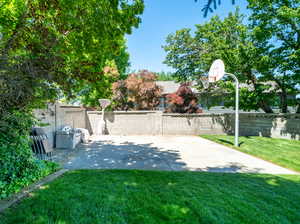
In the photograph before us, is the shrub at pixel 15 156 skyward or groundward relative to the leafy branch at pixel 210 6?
groundward

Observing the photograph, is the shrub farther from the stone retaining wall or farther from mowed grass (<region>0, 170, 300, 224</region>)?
the stone retaining wall

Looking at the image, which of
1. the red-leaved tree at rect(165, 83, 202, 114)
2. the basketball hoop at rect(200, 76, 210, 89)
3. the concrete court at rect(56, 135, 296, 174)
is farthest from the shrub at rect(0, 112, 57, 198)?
the basketball hoop at rect(200, 76, 210, 89)

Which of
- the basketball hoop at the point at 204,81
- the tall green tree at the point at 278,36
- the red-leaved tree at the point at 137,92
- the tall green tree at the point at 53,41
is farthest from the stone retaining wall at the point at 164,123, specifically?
the tall green tree at the point at 53,41

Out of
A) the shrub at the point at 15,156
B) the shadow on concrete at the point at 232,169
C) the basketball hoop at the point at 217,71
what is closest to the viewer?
the shrub at the point at 15,156

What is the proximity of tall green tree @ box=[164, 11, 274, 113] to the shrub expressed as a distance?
31.3 feet

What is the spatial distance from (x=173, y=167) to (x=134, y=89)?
29.7ft

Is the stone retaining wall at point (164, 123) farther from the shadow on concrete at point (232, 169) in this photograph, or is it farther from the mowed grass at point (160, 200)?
the mowed grass at point (160, 200)

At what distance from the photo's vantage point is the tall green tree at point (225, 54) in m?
8.48

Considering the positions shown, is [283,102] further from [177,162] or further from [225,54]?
[177,162]

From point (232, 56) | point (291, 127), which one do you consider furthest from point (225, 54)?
point (291, 127)

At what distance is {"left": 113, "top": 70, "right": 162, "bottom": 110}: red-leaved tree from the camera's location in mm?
12391

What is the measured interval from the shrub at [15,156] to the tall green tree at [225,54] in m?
9.53

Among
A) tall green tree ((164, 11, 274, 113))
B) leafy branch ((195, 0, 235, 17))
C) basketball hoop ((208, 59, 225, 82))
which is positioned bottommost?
leafy branch ((195, 0, 235, 17))

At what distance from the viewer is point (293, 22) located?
24.2 feet
